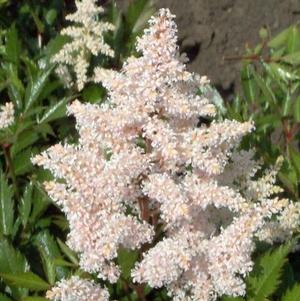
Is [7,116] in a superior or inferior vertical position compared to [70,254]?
superior

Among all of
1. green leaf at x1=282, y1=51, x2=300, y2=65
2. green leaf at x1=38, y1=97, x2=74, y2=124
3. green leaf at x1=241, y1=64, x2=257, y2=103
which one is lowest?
green leaf at x1=38, y1=97, x2=74, y2=124

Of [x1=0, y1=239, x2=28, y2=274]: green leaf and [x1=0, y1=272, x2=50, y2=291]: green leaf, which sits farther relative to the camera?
[x1=0, y1=239, x2=28, y2=274]: green leaf

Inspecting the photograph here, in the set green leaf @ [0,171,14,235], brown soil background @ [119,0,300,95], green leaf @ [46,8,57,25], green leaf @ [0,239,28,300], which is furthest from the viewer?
brown soil background @ [119,0,300,95]

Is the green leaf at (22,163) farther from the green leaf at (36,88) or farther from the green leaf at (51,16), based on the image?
the green leaf at (51,16)

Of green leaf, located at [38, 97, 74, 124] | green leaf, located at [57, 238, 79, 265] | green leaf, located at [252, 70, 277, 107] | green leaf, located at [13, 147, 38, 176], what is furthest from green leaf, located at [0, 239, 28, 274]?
green leaf, located at [252, 70, 277, 107]

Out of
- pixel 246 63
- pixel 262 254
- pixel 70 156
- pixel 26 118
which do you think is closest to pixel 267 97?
pixel 246 63

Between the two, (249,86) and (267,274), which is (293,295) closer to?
(267,274)

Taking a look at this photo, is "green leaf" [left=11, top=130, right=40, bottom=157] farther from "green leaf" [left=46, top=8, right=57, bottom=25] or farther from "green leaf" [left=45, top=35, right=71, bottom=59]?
"green leaf" [left=46, top=8, right=57, bottom=25]

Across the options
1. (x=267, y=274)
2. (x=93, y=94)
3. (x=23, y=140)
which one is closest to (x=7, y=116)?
(x=23, y=140)

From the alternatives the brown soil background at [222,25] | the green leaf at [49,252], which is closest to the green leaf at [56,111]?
the green leaf at [49,252]
